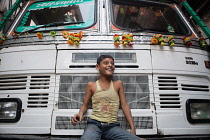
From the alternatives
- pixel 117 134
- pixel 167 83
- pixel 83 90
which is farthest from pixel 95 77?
pixel 167 83

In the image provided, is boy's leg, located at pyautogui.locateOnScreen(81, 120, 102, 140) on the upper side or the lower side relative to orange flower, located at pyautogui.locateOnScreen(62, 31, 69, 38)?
lower

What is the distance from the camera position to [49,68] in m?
2.25

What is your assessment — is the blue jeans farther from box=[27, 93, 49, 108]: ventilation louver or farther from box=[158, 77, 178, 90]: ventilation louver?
box=[158, 77, 178, 90]: ventilation louver

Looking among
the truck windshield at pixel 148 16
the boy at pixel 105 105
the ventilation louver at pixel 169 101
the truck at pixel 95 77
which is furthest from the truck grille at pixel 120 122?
the truck windshield at pixel 148 16

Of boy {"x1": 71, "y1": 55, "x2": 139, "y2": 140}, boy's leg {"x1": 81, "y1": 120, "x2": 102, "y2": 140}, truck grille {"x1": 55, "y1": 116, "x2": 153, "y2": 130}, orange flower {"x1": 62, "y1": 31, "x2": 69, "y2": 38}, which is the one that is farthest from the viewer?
orange flower {"x1": 62, "y1": 31, "x2": 69, "y2": 38}

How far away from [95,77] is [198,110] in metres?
1.41

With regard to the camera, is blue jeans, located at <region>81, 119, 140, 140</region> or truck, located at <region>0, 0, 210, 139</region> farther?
truck, located at <region>0, 0, 210, 139</region>

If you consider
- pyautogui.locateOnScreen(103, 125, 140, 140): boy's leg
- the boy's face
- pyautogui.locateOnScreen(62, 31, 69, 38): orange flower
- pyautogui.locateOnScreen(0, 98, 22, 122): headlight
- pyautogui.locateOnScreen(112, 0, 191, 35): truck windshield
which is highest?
pyautogui.locateOnScreen(112, 0, 191, 35): truck windshield

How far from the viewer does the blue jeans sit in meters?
1.74

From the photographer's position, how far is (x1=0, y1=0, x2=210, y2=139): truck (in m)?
2.09

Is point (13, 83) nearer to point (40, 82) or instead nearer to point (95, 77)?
point (40, 82)

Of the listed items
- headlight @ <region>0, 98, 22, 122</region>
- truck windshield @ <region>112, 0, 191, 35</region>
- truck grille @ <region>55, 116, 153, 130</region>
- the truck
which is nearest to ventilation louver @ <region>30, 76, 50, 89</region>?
the truck

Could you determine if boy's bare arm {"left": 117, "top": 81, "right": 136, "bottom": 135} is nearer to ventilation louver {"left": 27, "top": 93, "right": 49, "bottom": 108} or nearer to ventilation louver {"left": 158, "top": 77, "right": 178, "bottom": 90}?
ventilation louver {"left": 158, "top": 77, "right": 178, "bottom": 90}

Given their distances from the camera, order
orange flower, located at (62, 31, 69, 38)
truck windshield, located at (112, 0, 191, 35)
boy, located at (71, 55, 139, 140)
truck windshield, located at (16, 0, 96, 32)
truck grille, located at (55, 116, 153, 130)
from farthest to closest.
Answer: truck windshield, located at (112, 0, 191, 35) → truck windshield, located at (16, 0, 96, 32) → orange flower, located at (62, 31, 69, 38) → truck grille, located at (55, 116, 153, 130) → boy, located at (71, 55, 139, 140)
